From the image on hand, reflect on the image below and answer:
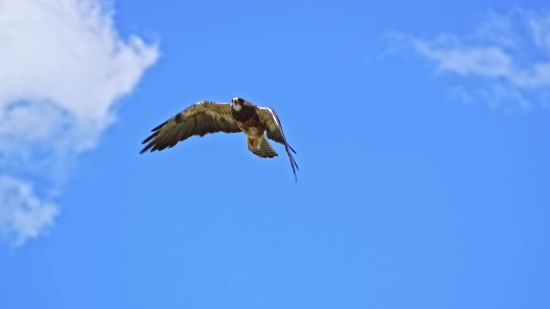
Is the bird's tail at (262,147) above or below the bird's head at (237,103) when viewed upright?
below

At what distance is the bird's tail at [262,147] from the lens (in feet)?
63.3

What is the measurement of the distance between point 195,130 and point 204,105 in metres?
0.59

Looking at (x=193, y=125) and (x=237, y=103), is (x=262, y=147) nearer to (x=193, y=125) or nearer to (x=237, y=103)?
(x=237, y=103)

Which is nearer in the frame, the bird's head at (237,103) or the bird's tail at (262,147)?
the bird's head at (237,103)

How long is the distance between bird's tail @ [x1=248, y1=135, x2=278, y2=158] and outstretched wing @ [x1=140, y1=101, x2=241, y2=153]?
2.12 ft

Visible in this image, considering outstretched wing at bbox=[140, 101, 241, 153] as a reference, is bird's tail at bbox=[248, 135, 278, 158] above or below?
below

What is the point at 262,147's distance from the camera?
19344 millimetres

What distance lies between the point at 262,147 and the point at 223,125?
113 centimetres

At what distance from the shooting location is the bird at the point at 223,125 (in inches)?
747

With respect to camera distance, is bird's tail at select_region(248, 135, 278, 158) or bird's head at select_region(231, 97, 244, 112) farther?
bird's tail at select_region(248, 135, 278, 158)

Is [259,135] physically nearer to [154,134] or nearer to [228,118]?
[228,118]

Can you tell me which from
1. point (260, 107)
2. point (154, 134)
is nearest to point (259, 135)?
point (260, 107)

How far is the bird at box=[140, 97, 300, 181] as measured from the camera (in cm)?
1898

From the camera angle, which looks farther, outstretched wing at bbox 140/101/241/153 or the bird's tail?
outstretched wing at bbox 140/101/241/153
